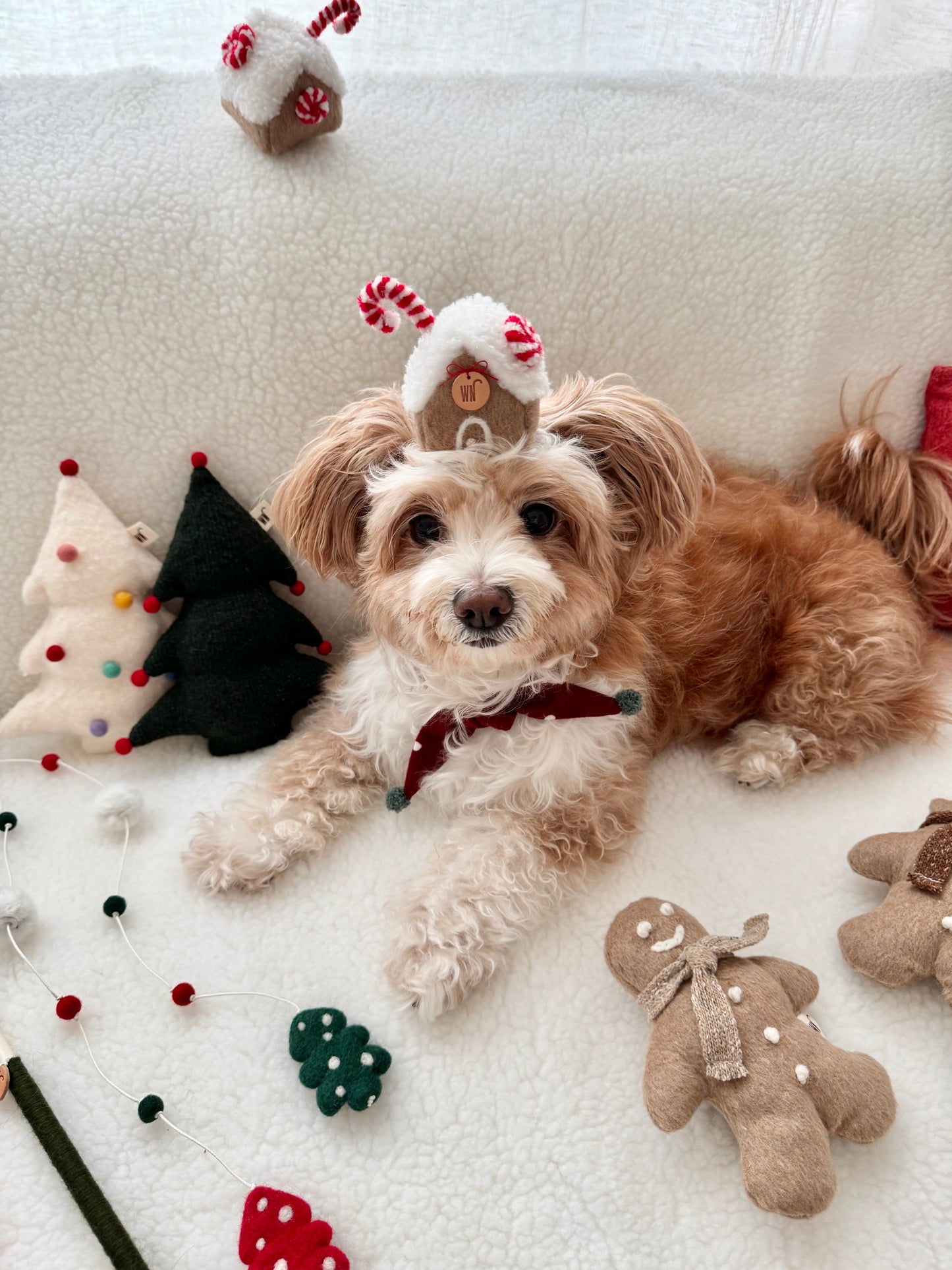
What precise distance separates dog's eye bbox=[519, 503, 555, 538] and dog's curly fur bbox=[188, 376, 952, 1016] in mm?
21

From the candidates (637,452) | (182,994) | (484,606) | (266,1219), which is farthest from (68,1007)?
(637,452)

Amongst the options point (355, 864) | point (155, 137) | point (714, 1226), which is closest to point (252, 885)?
point (355, 864)

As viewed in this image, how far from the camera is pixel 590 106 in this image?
2168 millimetres

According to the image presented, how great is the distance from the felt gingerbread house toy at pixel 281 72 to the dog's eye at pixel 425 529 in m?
1.01

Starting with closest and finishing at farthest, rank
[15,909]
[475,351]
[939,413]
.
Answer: [475,351], [15,909], [939,413]

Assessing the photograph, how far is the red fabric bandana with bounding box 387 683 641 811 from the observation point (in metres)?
1.85

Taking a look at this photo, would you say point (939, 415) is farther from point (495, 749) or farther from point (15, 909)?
point (15, 909)

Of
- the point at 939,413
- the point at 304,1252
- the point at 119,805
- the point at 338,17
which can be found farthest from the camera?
the point at 939,413

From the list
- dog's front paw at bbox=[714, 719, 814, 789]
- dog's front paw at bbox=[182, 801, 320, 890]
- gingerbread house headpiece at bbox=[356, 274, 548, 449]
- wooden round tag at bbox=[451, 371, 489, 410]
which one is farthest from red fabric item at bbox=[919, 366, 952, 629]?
dog's front paw at bbox=[182, 801, 320, 890]

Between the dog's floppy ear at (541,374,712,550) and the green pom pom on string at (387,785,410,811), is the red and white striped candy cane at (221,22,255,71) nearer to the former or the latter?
the dog's floppy ear at (541,374,712,550)

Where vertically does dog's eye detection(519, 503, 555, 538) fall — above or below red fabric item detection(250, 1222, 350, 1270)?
above

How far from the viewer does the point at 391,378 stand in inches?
86.0

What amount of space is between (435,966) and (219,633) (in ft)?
3.26

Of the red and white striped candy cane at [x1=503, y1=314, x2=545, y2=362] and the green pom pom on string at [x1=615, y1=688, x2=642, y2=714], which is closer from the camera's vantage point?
the red and white striped candy cane at [x1=503, y1=314, x2=545, y2=362]
